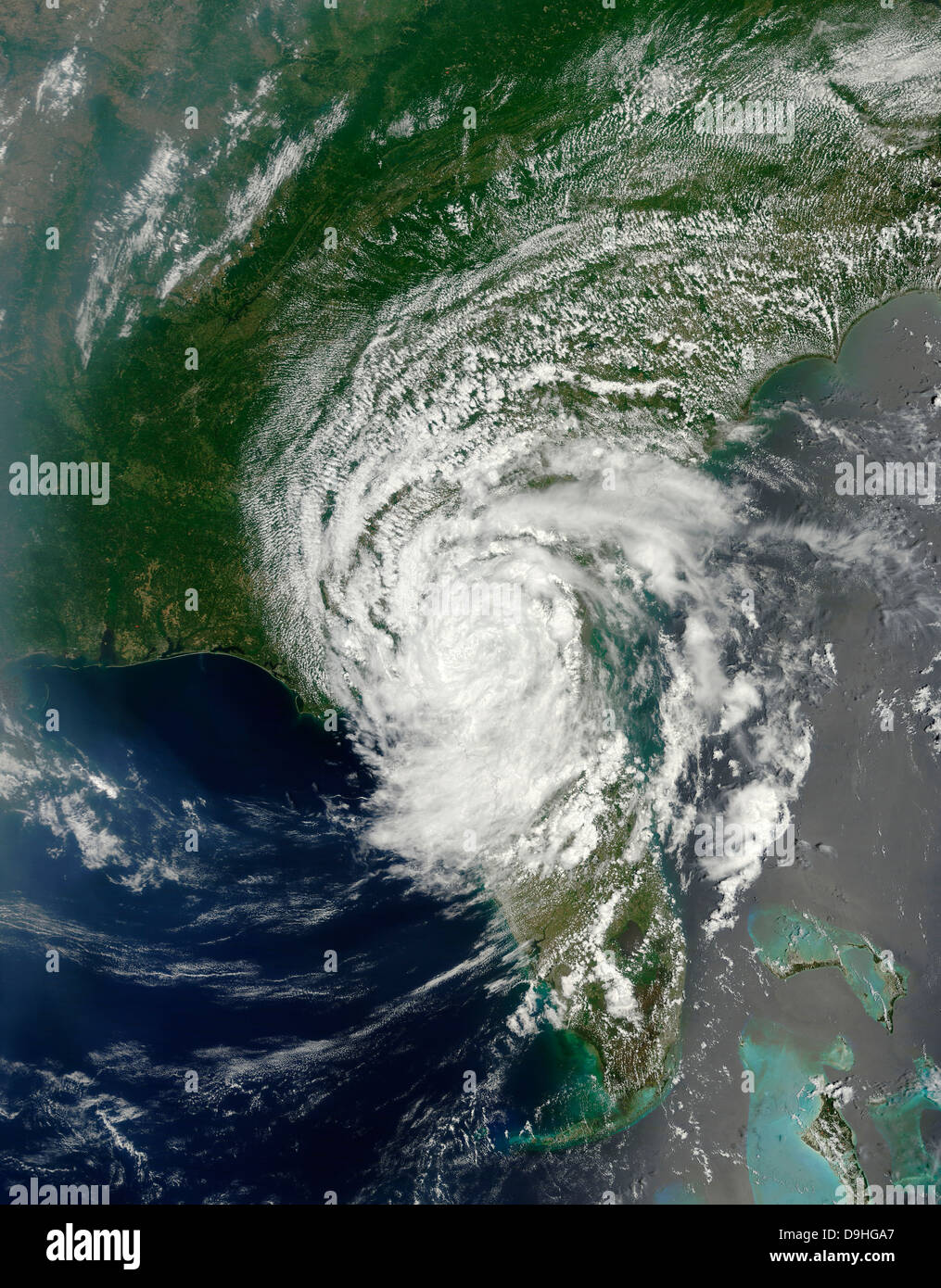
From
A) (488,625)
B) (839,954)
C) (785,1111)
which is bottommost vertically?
(785,1111)

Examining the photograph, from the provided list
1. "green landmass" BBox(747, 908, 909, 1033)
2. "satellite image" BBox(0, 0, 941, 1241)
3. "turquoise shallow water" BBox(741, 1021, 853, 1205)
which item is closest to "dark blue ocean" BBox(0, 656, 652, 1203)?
"satellite image" BBox(0, 0, 941, 1241)

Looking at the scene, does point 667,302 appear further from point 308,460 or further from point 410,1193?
point 410,1193

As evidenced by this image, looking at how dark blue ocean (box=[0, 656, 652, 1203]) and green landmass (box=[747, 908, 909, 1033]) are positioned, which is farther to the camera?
green landmass (box=[747, 908, 909, 1033])

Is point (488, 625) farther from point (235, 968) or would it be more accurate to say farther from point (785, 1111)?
point (785, 1111)

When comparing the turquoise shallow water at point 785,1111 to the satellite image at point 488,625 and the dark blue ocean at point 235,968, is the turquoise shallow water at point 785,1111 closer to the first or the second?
the satellite image at point 488,625

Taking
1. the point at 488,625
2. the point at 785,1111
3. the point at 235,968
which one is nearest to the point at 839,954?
the point at 785,1111

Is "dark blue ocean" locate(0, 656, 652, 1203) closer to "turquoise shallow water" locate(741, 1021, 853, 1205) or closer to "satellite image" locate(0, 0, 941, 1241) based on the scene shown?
"satellite image" locate(0, 0, 941, 1241)

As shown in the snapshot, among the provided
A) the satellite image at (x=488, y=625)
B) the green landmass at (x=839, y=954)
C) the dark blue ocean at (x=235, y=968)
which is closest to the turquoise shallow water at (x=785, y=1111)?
the satellite image at (x=488, y=625)

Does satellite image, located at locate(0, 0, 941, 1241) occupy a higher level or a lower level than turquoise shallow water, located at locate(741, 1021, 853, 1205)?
higher
